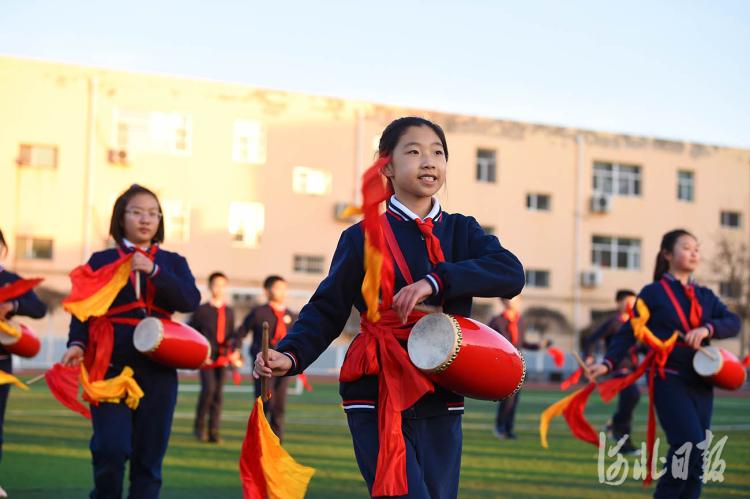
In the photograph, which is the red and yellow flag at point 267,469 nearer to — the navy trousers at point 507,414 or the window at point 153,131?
the navy trousers at point 507,414

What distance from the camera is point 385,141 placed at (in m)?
3.54

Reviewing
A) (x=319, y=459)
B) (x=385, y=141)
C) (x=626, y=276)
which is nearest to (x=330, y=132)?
(x=626, y=276)

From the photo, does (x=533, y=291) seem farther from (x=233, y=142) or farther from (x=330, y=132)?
(x=233, y=142)

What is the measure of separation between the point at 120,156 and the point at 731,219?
25.3 meters

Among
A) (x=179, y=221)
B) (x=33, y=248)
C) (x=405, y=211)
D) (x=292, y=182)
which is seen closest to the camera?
(x=405, y=211)

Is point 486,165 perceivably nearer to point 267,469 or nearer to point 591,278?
point 591,278

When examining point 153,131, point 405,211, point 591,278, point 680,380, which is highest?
point 153,131

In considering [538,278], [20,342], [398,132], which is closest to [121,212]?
[20,342]

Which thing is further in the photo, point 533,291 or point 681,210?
point 681,210

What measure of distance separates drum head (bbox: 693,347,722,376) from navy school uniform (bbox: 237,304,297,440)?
161 inches

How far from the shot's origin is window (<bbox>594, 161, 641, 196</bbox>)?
3438cm

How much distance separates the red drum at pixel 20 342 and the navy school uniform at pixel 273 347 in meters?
2.15

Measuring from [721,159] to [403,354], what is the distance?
3624cm

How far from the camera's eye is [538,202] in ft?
110
